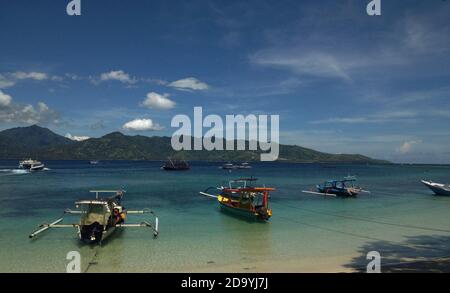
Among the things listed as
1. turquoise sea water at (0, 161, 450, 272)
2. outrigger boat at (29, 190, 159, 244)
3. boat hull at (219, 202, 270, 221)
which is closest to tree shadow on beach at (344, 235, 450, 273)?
turquoise sea water at (0, 161, 450, 272)

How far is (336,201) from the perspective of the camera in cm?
5200

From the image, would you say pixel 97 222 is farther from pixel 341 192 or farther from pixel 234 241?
pixel 341 192

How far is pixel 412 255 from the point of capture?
2219cm

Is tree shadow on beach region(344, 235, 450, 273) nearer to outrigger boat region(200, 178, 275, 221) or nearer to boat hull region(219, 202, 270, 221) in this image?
outrigger boat region(200, 178, 275, 221)

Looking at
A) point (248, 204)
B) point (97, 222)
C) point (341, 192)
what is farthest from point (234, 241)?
point (341, 192)

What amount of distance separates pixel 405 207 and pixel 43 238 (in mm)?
41833

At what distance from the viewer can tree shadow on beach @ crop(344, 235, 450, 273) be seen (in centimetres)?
1756

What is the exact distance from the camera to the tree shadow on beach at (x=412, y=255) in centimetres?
1756

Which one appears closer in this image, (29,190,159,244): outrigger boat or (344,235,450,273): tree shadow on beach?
(344,235,450,273): tree shadow on beach

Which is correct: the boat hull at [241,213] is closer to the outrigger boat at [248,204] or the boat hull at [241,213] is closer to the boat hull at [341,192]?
the outrigger boat at [248,204]

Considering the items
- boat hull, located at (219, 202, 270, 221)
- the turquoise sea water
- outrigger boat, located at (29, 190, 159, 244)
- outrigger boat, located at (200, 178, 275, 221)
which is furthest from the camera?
boat hull, located at (219, 202, 270, 221)
